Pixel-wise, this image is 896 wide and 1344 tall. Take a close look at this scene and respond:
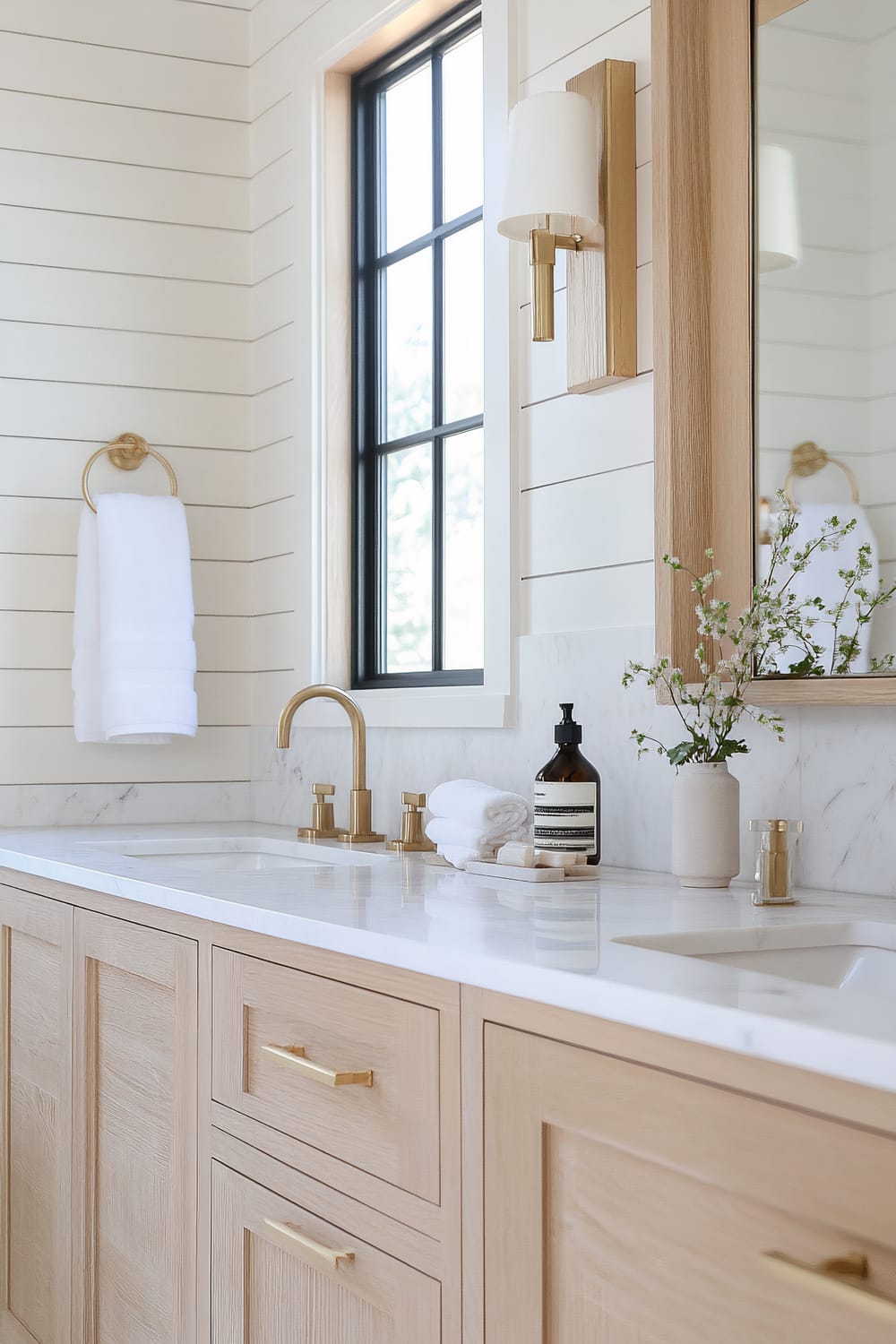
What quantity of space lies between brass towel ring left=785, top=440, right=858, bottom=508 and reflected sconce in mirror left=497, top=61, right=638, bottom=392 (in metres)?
0.35

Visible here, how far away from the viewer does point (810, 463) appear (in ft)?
5.18

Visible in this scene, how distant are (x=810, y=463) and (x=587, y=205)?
53cm

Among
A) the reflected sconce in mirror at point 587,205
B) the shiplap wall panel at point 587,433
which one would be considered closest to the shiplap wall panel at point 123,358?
the shiplap wall panel at point 587,433

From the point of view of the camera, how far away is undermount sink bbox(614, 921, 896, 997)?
123cm

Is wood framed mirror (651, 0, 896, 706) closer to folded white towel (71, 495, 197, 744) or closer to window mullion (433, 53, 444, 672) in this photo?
window mullion (433, 53, 444, 672)

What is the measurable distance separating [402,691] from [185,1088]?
961 mm

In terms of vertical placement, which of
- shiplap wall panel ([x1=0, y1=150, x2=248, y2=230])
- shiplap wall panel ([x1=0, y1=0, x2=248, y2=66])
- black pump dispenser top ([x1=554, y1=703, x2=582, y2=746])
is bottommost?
black pump dispenser top ([x1=554, y1=703, x2=582, y2=746])

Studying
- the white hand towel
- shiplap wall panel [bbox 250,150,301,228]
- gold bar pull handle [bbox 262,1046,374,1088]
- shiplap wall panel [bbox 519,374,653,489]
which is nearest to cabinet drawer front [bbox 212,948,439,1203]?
gold bar pull handle [bbox 262,1046,374,1088]

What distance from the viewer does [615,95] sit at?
189 centimetres

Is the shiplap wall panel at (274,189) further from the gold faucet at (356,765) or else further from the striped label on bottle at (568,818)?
the striped label on bottle at (568,818)

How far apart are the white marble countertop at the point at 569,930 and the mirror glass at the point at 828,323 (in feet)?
1.07

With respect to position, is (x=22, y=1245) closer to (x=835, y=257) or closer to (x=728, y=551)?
(x=728, y=551)

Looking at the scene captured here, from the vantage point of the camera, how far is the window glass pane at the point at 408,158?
261 centimetres

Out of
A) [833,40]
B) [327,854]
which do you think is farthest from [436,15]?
[327,854]
